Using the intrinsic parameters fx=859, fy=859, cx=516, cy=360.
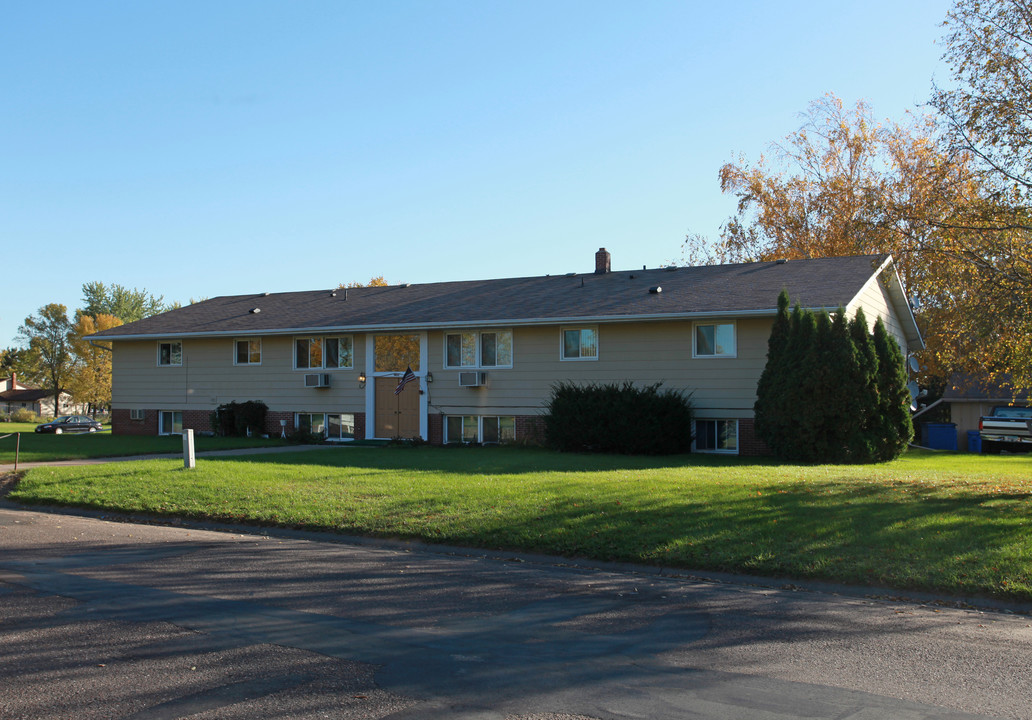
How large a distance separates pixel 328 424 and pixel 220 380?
4601 mm

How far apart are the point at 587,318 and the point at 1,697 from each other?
61.7 ft

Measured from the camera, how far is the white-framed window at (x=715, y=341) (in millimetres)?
22125

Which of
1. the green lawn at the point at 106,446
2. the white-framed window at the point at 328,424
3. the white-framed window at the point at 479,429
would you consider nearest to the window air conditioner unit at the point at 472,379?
the white-framed window at the point at 479,429

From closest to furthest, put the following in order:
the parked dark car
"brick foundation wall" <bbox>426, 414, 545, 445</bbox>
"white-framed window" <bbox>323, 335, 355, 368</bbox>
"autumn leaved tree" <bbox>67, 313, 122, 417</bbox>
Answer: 1. "brick foundation wall" <bbox>426, 414, 545, 445</bbox>
2. "white-framed window" <bbox>323, 335, 355, 368</bbox>
3. the parked dark car
4. "autumn leaved tree" <bbox>67, 313, 122, 417</bbox>

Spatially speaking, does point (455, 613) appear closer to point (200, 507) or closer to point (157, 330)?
point (200, 507)

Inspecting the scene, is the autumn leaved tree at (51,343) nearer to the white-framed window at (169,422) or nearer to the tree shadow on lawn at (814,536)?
the white-framed window at (169,422)

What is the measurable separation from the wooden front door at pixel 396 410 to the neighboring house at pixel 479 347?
0.15ft

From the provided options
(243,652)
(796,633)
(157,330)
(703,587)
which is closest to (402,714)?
(243,652)

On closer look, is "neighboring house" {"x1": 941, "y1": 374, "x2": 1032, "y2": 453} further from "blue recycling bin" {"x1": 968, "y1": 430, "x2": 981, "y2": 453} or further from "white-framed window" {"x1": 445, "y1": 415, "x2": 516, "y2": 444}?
"white-framed window" {"x1": 445, "y1": 415, "x2": 516, "y2": 444}

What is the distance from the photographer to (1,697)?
199 inches

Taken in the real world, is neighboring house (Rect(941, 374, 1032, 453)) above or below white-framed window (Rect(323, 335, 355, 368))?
below

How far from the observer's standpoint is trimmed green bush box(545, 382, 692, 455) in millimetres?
20828

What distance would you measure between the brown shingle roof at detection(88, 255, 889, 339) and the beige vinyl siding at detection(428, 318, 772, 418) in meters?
0.70

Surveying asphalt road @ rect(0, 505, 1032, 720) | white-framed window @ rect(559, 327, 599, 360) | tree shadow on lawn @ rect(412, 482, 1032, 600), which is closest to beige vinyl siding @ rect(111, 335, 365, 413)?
white-framed window @ rect(559, 327, 599, 360)
